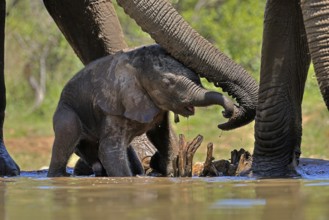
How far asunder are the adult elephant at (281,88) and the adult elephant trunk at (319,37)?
101cm

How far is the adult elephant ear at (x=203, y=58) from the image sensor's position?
596cm

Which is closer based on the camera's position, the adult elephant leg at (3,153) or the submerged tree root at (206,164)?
the submerged tree root at (206,164)

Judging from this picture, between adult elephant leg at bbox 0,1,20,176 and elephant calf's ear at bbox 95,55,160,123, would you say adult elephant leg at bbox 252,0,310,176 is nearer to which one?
elephant calf's ear at bbox 95,55,160,123

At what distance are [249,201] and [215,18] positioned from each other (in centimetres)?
1498

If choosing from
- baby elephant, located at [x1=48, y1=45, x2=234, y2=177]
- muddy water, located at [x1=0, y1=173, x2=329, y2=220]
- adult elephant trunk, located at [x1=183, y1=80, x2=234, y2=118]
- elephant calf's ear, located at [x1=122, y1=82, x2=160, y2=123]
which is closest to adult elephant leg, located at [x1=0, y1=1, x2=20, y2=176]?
baby elephant, located at [x1=48, y1=45, x2=234, y2=177]

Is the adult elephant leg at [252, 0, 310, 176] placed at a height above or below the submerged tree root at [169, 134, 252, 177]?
above

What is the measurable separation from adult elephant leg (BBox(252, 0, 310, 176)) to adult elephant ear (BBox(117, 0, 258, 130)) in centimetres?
11

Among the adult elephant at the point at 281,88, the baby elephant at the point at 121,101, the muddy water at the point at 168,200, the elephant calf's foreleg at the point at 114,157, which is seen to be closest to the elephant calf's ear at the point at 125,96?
the baby elephant at the point at 121,101

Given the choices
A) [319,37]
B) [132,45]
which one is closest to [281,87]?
[319,37]

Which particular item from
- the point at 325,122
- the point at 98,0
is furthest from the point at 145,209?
the point at 325,122

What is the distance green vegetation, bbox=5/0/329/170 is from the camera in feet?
44.3

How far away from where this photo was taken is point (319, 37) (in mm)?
4969

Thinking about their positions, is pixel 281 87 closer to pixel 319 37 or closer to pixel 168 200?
pixel 319 37

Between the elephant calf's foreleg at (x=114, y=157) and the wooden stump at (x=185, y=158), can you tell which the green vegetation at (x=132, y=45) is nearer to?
the wooden stump at (x=185, y=158)
